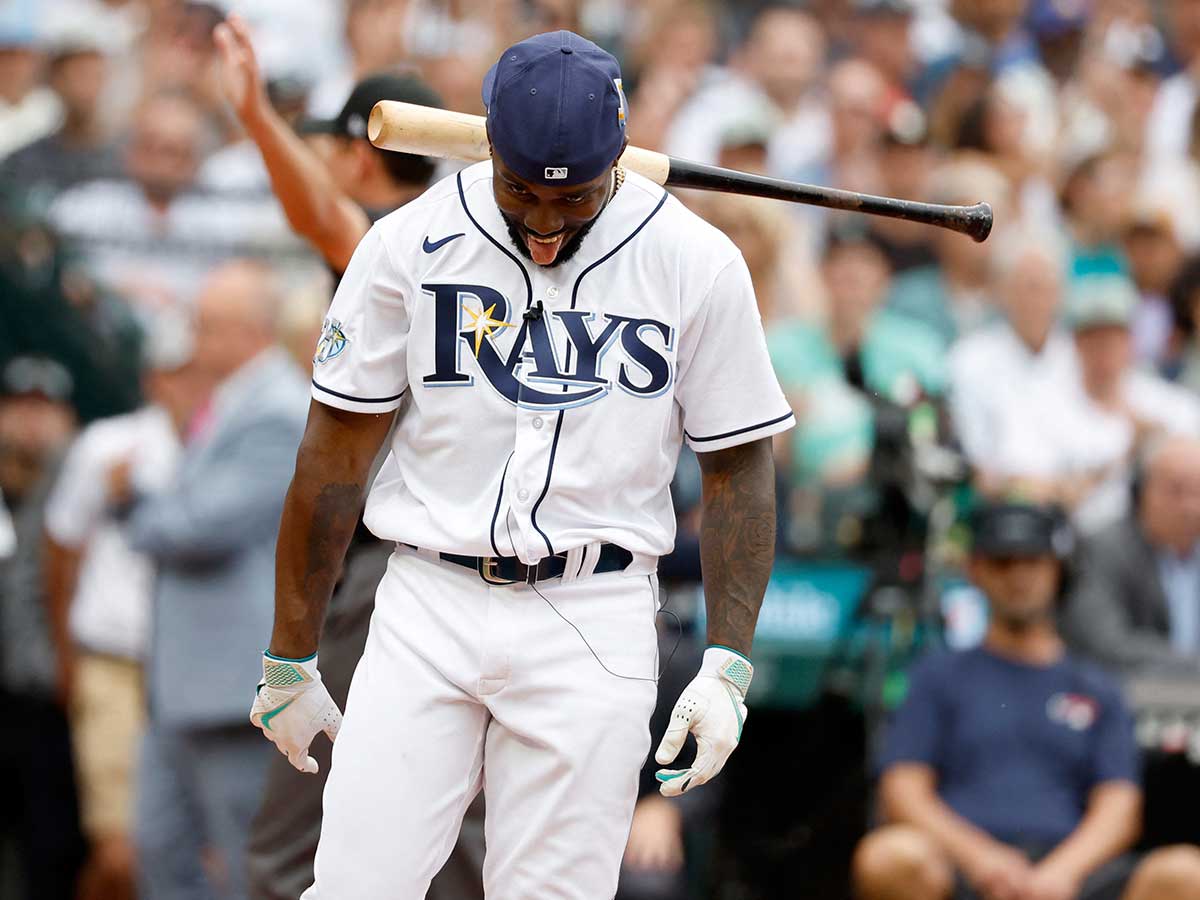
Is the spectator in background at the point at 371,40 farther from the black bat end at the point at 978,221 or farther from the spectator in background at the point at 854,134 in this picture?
the black bat end at the point at 978,221

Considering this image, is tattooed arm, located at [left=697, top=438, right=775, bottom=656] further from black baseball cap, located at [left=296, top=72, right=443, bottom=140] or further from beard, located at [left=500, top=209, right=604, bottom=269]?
black baseball cap, located at [left=296, top=72, right=443, bottom=140]

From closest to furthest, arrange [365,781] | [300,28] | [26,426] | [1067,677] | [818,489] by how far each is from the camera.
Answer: [365,781] → [1067,677] → [818,489] → [26,426] → [300,28]

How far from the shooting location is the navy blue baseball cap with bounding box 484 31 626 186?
139 inches

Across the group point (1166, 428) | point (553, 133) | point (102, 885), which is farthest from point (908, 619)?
point (553, 133)

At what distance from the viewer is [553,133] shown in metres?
3.53

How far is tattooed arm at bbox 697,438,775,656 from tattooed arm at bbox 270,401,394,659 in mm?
729

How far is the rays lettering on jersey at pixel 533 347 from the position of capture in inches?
148

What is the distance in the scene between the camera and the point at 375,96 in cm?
508

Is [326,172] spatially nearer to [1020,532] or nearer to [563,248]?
[563,248]

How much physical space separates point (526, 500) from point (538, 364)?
269mm

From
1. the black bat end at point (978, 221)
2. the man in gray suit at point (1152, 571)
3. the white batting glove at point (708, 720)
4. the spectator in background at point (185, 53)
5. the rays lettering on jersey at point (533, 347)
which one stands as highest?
the spectator in background at point (185, 53)

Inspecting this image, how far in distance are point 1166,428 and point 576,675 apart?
4.96 m

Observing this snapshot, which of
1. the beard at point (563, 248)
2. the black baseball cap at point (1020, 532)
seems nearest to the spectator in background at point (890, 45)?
the black baseball cap at point (1020, 532)

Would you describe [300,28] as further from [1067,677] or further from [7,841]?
[1067,677]
